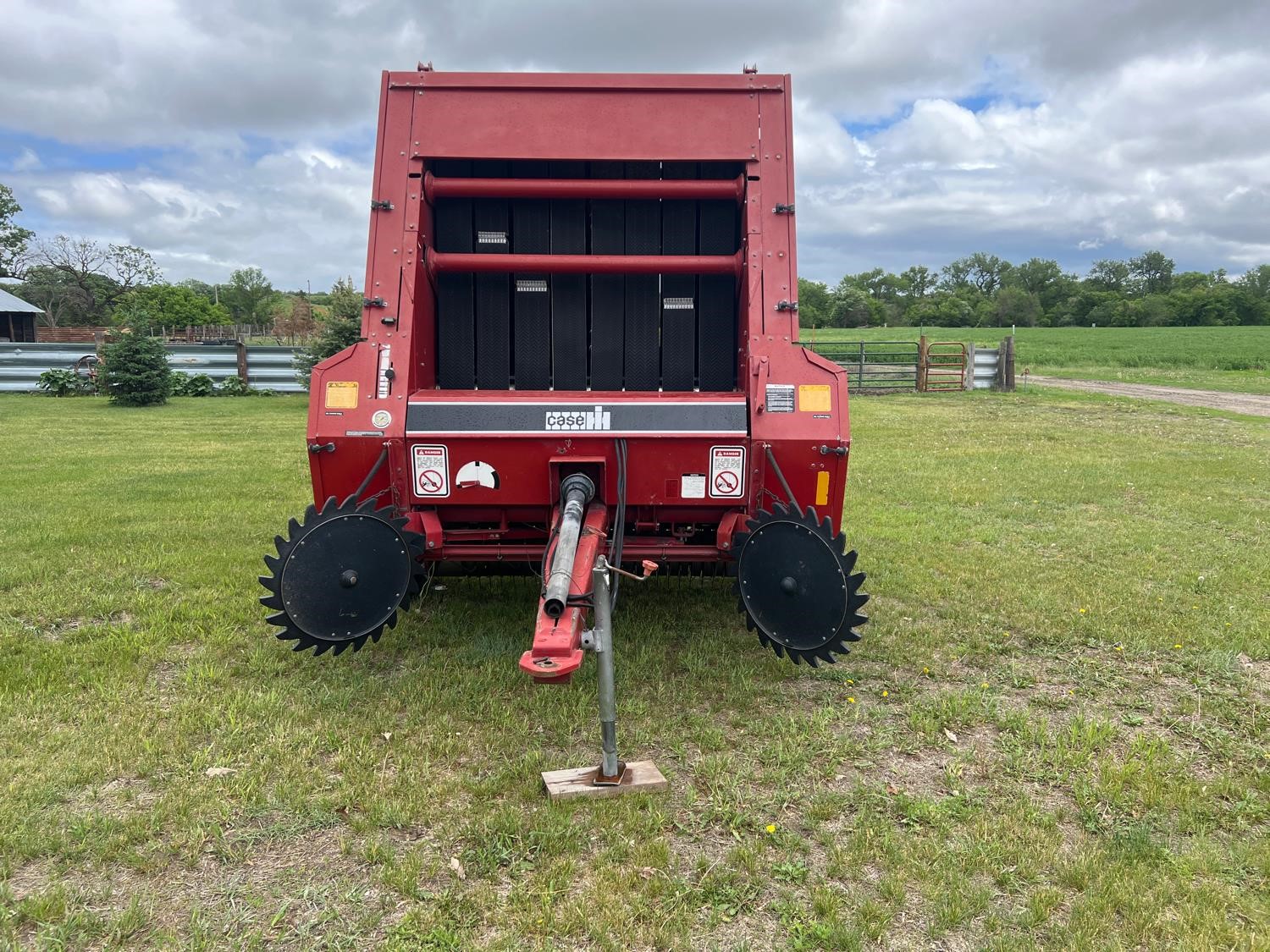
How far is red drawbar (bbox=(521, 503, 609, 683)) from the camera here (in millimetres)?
2754

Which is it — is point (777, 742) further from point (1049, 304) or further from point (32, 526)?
point (1049, 304)

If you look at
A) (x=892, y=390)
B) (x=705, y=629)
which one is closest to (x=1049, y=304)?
(x=892, y=390)

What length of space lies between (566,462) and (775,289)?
134 centimetres

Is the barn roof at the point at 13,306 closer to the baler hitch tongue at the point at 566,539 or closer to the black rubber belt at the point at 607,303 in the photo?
the black rubber belt at the point at 607,303

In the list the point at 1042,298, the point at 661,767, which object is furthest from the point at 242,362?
the point at 1042,298

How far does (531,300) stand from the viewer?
199 inches

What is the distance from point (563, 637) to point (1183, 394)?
77.5 ft

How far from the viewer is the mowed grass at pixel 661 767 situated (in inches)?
97.0

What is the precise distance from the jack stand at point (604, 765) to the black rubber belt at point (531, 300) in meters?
2.24

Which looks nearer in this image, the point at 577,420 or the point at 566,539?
the point at 566,539

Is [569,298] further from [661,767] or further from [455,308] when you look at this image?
[661,767]

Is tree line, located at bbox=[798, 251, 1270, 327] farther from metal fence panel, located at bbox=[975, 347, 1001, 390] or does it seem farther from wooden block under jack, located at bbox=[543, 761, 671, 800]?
wooden block under jack, located at bbox=[543, 761, 671, 800]

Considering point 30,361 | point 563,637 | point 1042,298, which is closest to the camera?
point 563,637

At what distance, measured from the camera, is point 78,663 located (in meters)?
4.16
